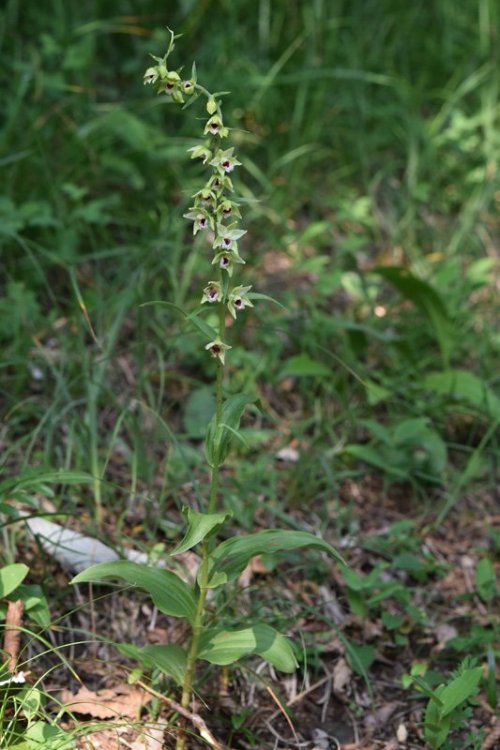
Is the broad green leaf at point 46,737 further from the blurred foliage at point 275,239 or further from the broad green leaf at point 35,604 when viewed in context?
the blurred foliage at point 275,239

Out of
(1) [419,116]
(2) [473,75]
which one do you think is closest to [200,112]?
(1) [419,116]

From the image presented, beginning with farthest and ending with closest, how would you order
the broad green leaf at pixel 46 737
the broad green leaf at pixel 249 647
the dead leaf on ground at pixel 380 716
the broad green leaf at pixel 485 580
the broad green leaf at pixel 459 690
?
the broad green leaf at pixel 485 580 < the dead leaf on ground at pixel 380 716 < the broad green leaf at pixel 459 690 < the broad green leaf at pixel 249 647 < the broad green leaf at pixel 46 737

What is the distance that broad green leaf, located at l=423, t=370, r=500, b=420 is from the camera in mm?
3064

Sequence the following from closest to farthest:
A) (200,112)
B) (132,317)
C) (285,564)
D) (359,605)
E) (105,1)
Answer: (359,605), (285,564), (132,317), (200,112), (105,1)

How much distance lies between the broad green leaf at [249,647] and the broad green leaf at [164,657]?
0.08 metres

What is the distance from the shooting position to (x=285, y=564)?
2.69 metres

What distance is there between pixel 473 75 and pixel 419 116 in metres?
0.38

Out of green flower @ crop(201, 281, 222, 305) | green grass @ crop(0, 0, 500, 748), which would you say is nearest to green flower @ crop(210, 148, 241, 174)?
green flower @ crop(201, 281, 222, 305)

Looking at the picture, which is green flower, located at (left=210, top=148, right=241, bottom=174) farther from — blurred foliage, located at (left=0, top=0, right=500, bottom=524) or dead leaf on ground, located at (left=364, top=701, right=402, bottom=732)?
dead leaf on ground, located at (left=364, top=701, right=402, bottom=732)

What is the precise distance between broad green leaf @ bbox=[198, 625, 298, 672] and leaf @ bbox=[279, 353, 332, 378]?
1253 mm

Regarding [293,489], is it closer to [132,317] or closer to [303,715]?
[303,715]

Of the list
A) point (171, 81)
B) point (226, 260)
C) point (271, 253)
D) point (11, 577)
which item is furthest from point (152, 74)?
point (271, 253)

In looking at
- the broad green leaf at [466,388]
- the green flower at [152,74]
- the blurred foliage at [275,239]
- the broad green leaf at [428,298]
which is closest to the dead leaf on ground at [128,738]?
the blurred foliage at [275,239]

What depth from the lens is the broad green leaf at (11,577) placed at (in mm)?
2080
